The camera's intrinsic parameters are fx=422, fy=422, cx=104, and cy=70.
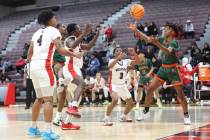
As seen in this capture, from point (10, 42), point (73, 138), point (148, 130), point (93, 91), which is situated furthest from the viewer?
point (10, 42)

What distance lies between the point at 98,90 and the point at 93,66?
180 cm

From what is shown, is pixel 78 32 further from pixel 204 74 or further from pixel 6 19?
pixel 6 19

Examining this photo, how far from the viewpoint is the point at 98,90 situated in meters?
18.2

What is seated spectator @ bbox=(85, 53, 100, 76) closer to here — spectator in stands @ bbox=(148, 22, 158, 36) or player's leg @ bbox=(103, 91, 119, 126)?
spectator in stands @ bbox=(148, 22, 158, 36)

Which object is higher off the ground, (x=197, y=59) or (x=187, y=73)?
(x=197, y=59)

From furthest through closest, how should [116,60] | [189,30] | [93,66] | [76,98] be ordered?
1. [189,30]
2. [93,66]
3. [116,60]
4. [76,98]

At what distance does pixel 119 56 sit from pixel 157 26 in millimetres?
13617

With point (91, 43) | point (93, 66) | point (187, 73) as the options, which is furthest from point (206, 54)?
point (91, 43)

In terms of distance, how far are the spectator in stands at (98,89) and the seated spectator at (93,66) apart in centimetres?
135

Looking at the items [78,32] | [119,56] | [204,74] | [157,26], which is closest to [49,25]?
[78,32]

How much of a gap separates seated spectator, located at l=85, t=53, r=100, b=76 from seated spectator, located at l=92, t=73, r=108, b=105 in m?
1.38

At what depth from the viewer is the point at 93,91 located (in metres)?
18.1

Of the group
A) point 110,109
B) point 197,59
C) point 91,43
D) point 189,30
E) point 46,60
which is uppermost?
point 189,30

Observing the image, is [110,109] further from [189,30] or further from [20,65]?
[20,65]
